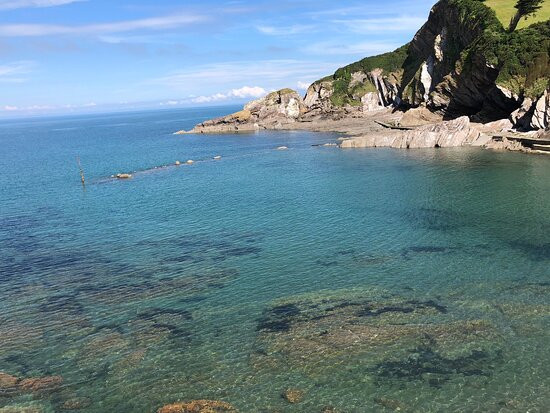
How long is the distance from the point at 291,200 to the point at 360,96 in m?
127

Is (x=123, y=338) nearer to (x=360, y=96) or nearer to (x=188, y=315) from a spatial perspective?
(x=188, y=315)

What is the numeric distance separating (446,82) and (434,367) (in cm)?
10779

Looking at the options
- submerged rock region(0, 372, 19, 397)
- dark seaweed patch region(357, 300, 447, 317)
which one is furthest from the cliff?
submerged rock region(0, 372, 19, 397)

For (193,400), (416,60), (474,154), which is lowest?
(193,400)

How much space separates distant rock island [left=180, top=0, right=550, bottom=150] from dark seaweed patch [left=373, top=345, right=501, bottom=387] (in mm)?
71867

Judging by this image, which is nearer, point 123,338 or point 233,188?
point 123,338

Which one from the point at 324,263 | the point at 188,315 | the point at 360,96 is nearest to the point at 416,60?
the point at 360,96

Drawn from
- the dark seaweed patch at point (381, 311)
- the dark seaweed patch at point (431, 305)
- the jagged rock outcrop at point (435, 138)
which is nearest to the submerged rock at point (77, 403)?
the dark seaweed patch at point (381, 311)

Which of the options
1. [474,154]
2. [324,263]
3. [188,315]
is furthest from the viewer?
[474,154]

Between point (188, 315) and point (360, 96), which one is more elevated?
point (360, 96)

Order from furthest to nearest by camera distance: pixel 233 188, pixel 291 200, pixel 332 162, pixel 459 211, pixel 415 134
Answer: pixel 415 134 < pixel 332 162 < pixel 233 188 < pixel 291 200 < pixel 459 211

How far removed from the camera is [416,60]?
162625 mm

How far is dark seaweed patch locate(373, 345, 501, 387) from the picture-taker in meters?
23.7

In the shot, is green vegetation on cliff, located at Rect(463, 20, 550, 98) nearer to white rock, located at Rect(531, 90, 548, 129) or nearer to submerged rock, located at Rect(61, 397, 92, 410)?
white rock, located at Rect(531, 90, 548, 129)
